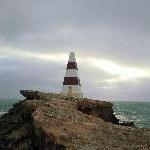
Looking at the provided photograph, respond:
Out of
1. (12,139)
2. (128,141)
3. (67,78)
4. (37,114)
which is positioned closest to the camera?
(128,141)

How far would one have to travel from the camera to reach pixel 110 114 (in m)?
20.7

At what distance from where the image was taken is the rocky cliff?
12961 millimetres

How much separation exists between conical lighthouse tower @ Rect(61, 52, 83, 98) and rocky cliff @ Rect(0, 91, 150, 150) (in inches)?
87.6

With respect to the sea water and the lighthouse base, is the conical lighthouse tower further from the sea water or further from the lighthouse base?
the sea water

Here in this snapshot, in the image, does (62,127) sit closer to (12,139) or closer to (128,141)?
(128,141)

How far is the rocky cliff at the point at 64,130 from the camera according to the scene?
13.0 m

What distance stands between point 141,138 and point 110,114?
6.76 meters

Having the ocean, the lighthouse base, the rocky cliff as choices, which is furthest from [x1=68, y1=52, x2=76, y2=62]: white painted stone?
the ocean

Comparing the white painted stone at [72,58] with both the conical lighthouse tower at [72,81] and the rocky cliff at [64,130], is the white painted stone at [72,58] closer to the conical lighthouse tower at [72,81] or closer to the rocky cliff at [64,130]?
the conical lighthouse tower at [72,81]

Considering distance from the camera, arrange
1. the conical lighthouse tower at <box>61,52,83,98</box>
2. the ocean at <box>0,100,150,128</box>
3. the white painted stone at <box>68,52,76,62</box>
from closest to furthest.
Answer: the conical lighthouse tower at <box>61,52,83,98</box>
the white painted stone at <box>68,52,76,62</box>
the ocean at <box>0,100,150,128</box>

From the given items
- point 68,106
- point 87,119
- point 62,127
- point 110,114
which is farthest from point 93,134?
point 110,114

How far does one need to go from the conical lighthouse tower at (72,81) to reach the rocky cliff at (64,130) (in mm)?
2226

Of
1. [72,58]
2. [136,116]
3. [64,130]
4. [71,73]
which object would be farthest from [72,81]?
[136,116]

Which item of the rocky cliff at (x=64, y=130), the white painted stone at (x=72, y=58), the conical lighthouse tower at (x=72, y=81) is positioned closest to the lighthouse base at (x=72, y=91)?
the conical lighthouse tower at (x=72, y=81)
